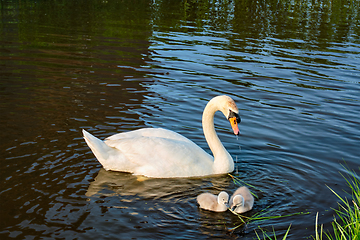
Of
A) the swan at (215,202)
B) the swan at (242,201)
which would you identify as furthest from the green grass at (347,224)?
the swan at (215,202)

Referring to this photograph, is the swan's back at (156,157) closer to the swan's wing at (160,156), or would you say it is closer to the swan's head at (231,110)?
the swan's wing at (160,156)

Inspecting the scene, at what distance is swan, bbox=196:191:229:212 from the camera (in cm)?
594

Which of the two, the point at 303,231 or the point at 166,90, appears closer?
the point at 303,231

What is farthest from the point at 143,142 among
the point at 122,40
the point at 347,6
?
the point at 347,6

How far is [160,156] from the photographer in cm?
712

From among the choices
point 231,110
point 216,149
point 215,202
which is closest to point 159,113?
point 216,149

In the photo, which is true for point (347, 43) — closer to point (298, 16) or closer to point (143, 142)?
point (298, 16)

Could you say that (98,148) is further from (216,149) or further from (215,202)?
(215,202)

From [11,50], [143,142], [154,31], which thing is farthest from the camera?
[154,31]

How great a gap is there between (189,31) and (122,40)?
4.14m

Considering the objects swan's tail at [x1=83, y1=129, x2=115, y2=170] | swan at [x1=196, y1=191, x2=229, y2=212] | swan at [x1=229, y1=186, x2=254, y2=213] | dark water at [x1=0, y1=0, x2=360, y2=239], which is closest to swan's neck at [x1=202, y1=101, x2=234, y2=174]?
dark water at [x1=0, y1=0, x2=360, y2=239]

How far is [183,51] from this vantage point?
16344 mm

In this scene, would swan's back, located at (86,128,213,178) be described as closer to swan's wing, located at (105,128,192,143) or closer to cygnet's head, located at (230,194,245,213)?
swan's wing, located at (105,128,192,143)

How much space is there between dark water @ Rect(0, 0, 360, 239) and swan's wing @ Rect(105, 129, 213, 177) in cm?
22
